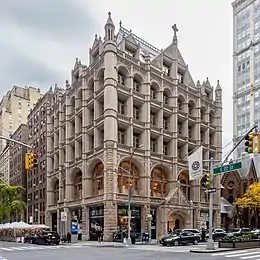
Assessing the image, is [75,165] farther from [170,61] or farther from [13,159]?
[13,159]

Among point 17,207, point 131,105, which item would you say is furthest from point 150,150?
point 17,207

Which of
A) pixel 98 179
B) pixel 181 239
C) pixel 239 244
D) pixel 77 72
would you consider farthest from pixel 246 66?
pixel 239 244

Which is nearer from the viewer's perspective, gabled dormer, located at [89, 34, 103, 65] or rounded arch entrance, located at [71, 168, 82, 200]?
gabled dormer, located at [89, 34, 103, 65]

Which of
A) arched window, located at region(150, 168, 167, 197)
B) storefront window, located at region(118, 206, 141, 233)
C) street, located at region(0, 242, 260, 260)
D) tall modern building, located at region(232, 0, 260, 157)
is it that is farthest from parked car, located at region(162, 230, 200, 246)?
tall modern building, located at region(232, 0, 260, 157)

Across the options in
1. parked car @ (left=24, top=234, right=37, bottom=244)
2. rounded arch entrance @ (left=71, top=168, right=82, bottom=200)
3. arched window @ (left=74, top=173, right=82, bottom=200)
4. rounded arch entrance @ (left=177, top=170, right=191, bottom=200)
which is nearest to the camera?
parked car @ (left=24, top=234, right=37, bottom=244)

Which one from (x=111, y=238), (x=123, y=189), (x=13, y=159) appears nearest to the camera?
(x=111, y=238)

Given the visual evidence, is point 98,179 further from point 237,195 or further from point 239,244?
point 237,195

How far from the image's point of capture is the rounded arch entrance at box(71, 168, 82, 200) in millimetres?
62297

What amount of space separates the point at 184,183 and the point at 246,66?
232 feet

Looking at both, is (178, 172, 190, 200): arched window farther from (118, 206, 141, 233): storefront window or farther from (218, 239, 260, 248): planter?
(218, 239, 260, 248): planter

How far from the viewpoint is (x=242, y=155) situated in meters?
117

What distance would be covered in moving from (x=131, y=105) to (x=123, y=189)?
10883 millimetres

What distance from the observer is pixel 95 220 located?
55156 millimetres

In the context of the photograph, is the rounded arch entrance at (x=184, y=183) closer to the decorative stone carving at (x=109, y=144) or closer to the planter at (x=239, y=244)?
the decorative stone carving at (x=109, y=144)
